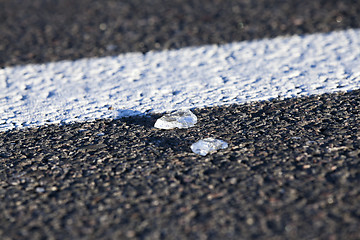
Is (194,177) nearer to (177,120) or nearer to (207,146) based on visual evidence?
(207,146)

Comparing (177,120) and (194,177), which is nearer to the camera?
(194,177)

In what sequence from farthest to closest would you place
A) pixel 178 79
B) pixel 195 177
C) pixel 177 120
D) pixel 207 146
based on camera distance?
pixel 178 79, pixel 177 120, pixel 207 146, pixel 195 177

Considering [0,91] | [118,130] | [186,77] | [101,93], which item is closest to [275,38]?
[186,77]

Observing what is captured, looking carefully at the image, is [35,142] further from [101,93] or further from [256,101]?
[256,101]

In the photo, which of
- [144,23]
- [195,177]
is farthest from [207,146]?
[144,23]

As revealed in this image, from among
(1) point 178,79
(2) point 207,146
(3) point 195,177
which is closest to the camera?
(3) point 195,177

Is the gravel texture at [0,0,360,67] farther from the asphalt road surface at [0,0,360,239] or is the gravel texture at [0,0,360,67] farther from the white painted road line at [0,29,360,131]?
the asphalt road surface at [0,0,360,239]

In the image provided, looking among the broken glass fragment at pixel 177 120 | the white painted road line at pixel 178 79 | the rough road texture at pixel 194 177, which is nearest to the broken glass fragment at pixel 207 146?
the rough road texture at pixel 194 177

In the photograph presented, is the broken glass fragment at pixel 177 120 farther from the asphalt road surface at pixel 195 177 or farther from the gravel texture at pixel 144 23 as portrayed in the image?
the gravel texture at pixel 144 23
